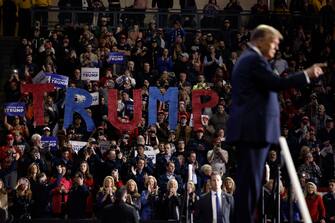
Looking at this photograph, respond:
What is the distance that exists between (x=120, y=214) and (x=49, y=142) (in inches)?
242

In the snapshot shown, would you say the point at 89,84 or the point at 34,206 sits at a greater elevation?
the point at 89,84

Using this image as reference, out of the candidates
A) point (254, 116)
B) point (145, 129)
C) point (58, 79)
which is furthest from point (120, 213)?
Result: point (58, 79)

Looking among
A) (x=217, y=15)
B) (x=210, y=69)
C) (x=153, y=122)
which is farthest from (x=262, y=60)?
(x=217, y=15)

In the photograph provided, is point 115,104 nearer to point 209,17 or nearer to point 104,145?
point 104,145

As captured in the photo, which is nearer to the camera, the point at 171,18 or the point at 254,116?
the point at 254,116

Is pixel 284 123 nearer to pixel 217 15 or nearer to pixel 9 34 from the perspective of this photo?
pixel 217 15

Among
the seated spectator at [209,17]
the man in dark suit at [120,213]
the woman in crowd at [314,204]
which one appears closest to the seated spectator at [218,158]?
the woman in crowd at [314,204]

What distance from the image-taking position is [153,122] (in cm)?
2234

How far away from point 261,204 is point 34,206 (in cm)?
1005

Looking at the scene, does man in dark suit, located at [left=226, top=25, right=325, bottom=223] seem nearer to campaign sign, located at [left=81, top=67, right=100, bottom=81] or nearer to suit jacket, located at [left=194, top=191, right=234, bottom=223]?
suit jacket, located at [left=194, top=191, right=234, bottom=223]

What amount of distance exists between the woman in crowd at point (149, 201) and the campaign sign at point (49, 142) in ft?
10.2

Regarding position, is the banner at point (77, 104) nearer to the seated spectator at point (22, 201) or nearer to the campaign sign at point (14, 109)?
the campaign sign at point (14, 109)

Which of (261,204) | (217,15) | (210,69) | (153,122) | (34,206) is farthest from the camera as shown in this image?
(217,15)

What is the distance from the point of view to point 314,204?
58.4 ft
